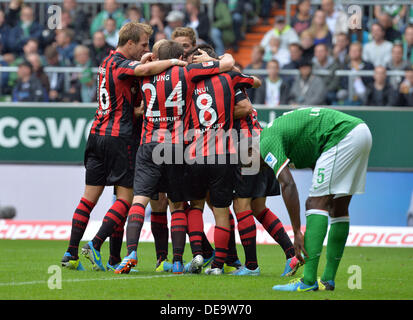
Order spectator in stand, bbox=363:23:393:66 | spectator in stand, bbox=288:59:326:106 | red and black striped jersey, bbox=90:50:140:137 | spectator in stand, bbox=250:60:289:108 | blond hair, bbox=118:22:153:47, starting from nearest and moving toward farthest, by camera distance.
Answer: red and black striped jersey, bbox=90:50:140:137 < blond hair, bbox=118:22:153:47 < spectator in stand, bbox=288:59:326:106 < spectator in stand, bbox=250:60:289:108 < spectator in stand, bbox=363:23:393:66

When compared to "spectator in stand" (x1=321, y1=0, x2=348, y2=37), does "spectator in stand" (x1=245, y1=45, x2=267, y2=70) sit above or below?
below

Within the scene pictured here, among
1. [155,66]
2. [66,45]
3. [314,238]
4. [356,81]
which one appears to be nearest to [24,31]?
[66,45]

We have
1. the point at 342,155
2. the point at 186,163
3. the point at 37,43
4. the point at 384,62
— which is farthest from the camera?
the point at 37,43

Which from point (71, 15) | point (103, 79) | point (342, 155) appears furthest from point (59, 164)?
point (342, 155)

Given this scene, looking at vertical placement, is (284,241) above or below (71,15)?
below

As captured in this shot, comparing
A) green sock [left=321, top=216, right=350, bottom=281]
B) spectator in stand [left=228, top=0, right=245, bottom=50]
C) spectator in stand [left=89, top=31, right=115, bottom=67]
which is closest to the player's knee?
green sock [left=321, top=216, right=350, bottom=281]

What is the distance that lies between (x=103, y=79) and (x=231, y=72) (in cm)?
130

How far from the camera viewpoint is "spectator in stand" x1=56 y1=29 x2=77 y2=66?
57.2 feet

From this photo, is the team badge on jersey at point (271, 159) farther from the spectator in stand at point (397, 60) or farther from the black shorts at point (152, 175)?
the spectator in stand at point (397, 60)

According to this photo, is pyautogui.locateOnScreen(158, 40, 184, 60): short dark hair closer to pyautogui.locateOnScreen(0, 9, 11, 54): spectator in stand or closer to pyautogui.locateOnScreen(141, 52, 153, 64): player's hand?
pyautogui.locateOnScreen(141, 52, 153, 64): player's hand

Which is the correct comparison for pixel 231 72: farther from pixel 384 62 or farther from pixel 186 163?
pixel 384 62

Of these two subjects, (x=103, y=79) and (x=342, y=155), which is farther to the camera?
(x=103, y=79)

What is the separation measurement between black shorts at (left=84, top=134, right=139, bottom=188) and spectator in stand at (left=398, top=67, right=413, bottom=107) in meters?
7.56
